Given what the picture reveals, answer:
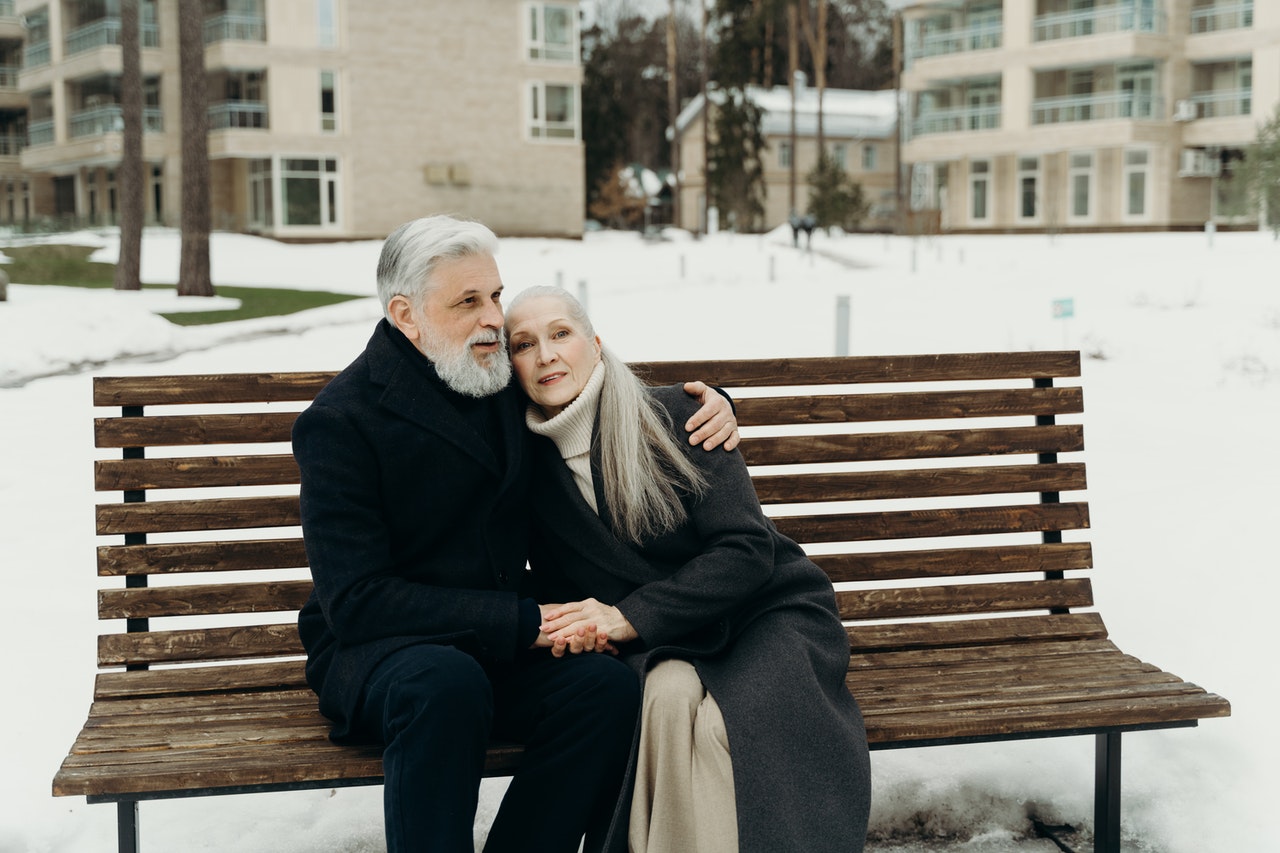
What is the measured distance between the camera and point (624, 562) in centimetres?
383

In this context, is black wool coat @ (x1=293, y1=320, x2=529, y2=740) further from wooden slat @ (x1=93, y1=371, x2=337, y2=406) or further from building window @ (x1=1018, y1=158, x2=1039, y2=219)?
building window @ (x1=1018, y1=158, x2=1039, y2=219)

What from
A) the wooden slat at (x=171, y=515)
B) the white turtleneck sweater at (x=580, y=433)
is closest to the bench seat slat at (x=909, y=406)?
the white turtleneck sweater at (x=580, y=433)

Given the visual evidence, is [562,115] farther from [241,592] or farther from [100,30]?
[241,592]

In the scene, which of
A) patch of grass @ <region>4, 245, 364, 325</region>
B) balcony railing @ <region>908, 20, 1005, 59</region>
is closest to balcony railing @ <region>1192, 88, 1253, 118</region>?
balcony railing @ <region>908, 20, 1005, 59</region>

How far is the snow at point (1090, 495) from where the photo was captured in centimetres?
440

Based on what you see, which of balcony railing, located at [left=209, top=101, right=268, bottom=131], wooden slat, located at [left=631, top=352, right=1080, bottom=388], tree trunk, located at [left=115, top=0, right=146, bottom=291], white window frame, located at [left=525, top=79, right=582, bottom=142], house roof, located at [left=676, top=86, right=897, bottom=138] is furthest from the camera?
house roof, located at [left=676, top=86, right=897, bottom=138]

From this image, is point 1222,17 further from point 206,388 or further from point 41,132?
point 206,388

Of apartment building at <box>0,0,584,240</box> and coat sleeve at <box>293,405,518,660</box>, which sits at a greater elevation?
apartment building at <box>0,0,584,240</box>

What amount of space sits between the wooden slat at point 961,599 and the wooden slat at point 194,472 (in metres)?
1.72

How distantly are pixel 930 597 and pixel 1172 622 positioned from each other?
1.76m

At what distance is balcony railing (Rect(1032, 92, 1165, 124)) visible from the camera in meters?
49.6

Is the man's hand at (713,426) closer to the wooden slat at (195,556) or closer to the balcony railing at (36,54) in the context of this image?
the wooden slat at (195,556)

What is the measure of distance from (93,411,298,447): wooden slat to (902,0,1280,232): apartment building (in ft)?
158

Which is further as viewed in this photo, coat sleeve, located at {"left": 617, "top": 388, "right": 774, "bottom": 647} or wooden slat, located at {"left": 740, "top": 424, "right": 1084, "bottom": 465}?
wooden slat, located at {"left": 740, "top": 424, "right": 1084, "bottom": 465}
